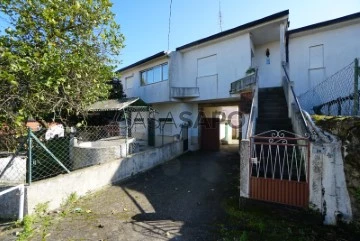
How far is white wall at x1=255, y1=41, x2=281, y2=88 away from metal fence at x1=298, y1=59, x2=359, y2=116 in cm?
218

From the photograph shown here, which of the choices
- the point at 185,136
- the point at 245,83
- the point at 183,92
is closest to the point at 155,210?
the point at 245,83

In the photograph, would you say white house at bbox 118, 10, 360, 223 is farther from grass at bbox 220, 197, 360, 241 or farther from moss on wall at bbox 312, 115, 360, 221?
grass at bbox 220, 197, 360, 241

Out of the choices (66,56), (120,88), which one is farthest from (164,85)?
(66,56)

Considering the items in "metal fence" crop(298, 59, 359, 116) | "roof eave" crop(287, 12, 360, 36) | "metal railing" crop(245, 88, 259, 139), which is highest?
"roof eave" crop(287, 12, 360, 36)

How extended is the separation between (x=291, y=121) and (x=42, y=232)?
791 cm

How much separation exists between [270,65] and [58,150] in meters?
12.2

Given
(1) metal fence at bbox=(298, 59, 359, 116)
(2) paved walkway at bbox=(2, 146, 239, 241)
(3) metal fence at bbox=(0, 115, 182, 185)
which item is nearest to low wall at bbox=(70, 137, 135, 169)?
(3) metal fence at bbox=(0, 115, 182, 185)

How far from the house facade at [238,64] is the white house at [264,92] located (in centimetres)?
4

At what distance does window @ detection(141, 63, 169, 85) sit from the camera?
48.4 feet

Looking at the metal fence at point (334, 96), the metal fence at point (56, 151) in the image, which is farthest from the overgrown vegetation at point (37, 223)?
the metal fence at point (334, 96)

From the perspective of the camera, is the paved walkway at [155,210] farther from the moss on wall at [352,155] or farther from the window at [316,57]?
the window at [316,57]

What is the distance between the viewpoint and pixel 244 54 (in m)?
11.8

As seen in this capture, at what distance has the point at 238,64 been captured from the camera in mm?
12086

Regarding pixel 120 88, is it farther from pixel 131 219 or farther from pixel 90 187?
pixel 131 219
